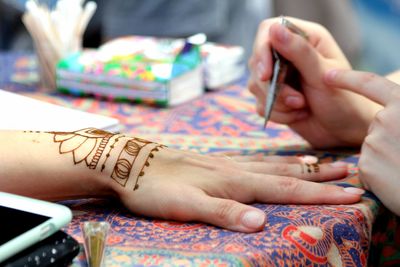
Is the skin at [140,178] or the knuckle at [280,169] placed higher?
the skin at [140,178]

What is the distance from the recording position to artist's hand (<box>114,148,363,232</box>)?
740 mm

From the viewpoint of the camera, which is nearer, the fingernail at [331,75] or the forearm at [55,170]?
the forearm at [55,170]

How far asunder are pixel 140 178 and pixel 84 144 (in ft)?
0.29

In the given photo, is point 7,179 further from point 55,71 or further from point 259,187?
point 55,71

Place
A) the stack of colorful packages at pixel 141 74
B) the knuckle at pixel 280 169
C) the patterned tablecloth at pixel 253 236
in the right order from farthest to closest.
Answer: the stack of colorful packages at pixel 141 74
the knuckle at pixel 280 169
the patterned tablecloth at pixel 253 236

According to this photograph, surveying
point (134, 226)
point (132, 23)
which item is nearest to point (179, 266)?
point (134, 226)

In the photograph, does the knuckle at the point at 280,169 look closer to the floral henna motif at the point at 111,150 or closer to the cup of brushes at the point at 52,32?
the floral henna motif at the point at 111,150

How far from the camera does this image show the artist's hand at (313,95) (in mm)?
1050

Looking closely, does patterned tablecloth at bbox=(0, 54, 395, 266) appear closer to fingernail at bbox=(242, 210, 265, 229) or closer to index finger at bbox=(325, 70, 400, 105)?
fingernail at bbox=(242, 210, 265, 229)

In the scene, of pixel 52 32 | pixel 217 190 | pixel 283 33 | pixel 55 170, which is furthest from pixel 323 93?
pixel 52 32

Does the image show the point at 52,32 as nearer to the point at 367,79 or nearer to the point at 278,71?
the point at 278,71

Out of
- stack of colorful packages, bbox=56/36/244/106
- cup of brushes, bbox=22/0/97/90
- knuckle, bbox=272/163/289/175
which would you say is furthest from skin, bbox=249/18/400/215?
cup of brushes, bbox=22/0/97/90

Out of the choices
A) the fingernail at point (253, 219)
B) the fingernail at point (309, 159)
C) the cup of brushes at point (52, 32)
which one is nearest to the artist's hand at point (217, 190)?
the fingernail at point (253, 219)

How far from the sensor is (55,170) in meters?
0.79
